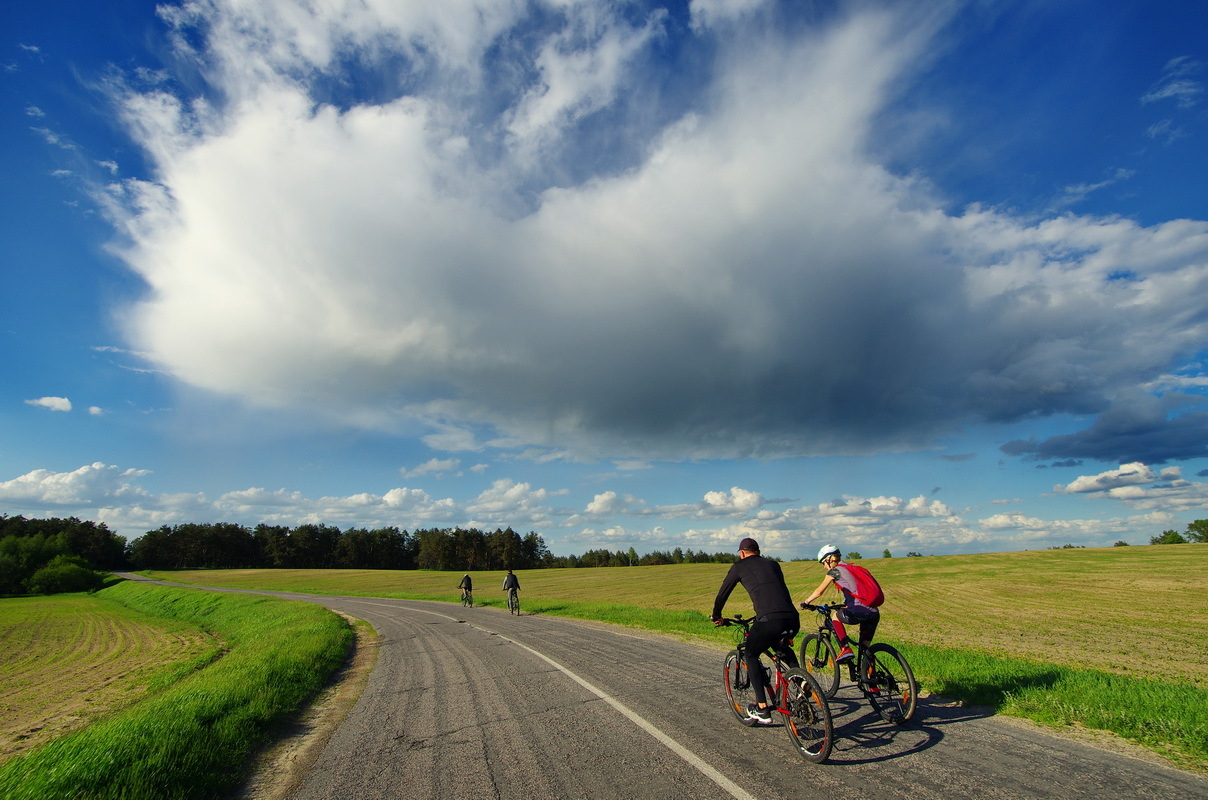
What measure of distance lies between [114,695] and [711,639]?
16.3 m

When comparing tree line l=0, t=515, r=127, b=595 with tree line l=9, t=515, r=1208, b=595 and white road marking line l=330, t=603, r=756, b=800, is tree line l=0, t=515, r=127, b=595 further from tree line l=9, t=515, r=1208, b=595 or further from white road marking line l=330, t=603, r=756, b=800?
white road marking line l=330, t=603, r=756, b=800

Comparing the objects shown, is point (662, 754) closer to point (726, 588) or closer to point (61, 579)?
point (726, 588)

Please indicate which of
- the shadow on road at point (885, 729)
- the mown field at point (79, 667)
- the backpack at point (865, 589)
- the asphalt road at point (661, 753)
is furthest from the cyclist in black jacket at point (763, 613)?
the mown field at point (79, 667)

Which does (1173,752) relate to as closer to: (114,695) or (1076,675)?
(1076,675)

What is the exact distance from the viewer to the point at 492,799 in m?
4.79

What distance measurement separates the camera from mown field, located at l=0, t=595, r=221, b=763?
503 inches

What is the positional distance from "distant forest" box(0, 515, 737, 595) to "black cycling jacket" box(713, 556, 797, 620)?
459 feet

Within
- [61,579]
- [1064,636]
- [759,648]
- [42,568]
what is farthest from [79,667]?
[42,568]

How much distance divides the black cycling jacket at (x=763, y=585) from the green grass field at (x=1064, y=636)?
3.46 metres

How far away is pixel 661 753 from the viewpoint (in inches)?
223

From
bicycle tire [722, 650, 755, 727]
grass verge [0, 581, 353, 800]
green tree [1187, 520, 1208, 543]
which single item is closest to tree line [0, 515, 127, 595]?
grass verge [0, 581, 353, 800]

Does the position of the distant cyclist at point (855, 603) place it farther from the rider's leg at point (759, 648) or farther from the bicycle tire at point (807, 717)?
the bicycle tire at point (807, 717)

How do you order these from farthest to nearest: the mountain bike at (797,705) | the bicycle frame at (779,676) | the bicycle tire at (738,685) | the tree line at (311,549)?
the tree line at (311,549)
the bicycle tire at (738,685)
the bicycle frame at (779,676)
the mountain bike at (797,705)

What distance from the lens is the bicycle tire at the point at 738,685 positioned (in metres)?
6.84
